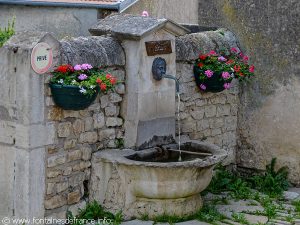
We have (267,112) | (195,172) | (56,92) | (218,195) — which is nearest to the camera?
(56,92)

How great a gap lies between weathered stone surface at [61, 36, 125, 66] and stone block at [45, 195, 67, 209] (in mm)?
1308

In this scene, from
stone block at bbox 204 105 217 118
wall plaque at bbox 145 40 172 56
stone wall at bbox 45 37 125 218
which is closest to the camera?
stone wall at bbox 45 37 125 218

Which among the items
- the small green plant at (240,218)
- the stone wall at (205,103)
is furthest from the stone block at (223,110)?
the small green plant at (240,218)

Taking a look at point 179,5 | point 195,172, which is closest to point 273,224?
point 195,172

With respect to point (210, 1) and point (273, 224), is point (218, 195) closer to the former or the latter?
point (273, 224)

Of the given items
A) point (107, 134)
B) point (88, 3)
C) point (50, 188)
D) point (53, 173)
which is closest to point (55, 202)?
point (50, 188)

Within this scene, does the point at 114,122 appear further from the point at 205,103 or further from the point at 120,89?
the point at 205,103

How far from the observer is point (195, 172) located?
6.79m

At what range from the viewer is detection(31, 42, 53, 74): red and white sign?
20.1 ft

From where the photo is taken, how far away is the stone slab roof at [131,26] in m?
6.88

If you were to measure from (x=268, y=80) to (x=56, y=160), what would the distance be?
3.15 m

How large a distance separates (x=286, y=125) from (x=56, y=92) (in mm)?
3252

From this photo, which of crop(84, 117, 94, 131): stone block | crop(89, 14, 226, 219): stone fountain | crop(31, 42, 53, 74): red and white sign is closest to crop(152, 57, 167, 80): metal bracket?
crop(89, 14, 226, 219): stone fountain

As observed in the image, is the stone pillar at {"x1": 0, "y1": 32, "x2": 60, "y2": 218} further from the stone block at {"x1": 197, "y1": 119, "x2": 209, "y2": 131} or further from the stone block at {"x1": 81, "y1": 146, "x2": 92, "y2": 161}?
the stone block at {"x1": 197, "y1": 119, "x2": 209, "y2": 131}
